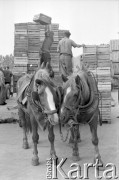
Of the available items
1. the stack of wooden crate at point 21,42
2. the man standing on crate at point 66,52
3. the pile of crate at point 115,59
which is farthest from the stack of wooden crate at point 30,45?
the pile of crate at point 115,59

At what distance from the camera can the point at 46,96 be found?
5.16 m

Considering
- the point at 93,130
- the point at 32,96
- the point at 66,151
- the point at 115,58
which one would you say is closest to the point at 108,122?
the point at 66,151

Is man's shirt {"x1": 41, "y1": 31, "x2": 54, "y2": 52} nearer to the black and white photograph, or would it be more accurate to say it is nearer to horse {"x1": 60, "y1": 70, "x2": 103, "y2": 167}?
the black and white photograph

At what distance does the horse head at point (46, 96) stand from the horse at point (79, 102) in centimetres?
17

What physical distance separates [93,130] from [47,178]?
4.55 feet

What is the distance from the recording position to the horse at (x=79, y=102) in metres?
5.10

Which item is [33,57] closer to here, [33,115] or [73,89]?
[33,115]

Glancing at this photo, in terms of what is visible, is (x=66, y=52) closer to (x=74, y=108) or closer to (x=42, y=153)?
(x=42, y=153)

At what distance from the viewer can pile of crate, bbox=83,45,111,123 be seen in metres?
10.1

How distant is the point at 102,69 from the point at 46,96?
5.40 meters

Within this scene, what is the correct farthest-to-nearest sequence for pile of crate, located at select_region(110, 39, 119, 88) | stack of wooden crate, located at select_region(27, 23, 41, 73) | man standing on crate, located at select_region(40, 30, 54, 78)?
pile of crate, located at select_region(110, 39, 119, 88) < stack of wooden crate, located at select_region(27, 23, 41, 73) < man standing on crate, located at select_region(40, 30, 54, 78)

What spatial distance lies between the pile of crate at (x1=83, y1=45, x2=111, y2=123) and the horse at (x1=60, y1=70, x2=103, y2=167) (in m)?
3.85

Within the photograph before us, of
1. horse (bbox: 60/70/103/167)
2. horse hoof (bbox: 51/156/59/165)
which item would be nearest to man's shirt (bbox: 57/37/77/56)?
horse (bbox: 60/70/103/167)

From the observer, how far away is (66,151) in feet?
23.0
